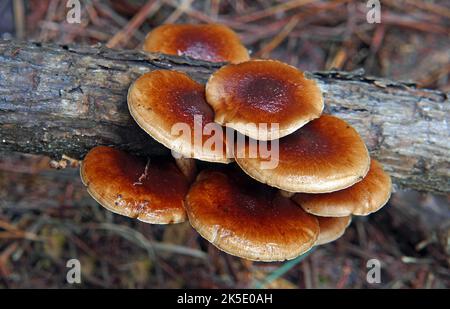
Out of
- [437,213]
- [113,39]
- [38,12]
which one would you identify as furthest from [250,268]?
[38,12]

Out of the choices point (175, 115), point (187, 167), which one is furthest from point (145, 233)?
point (175, 115)

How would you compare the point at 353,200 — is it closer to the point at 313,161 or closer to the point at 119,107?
the point at 313,161

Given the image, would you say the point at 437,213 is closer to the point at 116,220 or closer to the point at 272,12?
the point at 272,12

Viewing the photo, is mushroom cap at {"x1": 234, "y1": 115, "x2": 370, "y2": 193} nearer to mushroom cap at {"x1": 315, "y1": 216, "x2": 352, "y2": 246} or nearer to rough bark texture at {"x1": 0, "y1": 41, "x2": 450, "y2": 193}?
rough bark texture at {"x1": 0, "y1": 41, "x2": 450, "y2": 193}

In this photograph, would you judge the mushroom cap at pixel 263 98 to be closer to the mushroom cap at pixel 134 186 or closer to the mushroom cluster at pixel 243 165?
the mushroom cluster at pixel 243 165

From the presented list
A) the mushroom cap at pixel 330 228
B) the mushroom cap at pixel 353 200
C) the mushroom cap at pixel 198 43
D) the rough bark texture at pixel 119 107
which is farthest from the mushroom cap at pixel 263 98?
the mushroom cap at pixel 330 228
